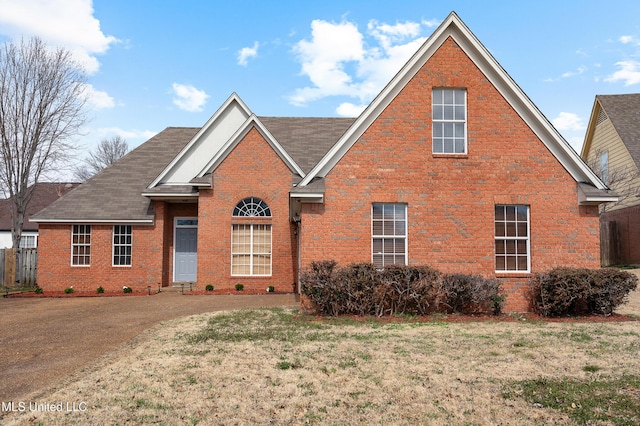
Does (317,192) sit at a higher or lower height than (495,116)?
lower

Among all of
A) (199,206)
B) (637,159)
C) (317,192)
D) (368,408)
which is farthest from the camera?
(637,159)

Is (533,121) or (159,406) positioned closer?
(159,406)

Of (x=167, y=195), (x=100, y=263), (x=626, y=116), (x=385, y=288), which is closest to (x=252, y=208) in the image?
(x=167, y=195)

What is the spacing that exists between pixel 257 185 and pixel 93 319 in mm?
8331

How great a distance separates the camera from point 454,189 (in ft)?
43.2

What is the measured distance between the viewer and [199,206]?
19.2m

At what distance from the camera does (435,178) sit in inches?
519

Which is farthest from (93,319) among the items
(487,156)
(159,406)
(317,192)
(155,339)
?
(487,156)

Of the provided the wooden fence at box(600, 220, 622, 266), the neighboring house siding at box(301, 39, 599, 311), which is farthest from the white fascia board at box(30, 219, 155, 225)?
the wooden fence at box(600, 220, 622, 266)

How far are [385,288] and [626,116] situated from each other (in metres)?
25.1

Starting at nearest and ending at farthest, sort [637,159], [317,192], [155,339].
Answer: [155,339], [317,192], [637,159]

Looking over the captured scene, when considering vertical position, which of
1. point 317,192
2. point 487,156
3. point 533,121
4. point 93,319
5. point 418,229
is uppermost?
point 533,121

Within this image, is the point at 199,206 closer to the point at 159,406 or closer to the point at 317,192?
the point at 317,192

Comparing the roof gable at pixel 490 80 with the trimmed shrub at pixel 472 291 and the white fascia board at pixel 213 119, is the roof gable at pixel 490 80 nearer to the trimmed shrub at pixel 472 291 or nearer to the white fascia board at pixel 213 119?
the trimmed shrub at pixel 472 291
